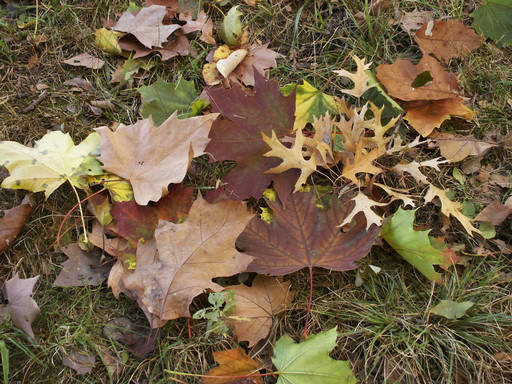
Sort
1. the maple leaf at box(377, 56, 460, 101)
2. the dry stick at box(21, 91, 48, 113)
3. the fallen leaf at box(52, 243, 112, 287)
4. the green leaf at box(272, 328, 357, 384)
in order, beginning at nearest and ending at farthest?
the green leaf at box(272, 328, 357, 384)
the fallen leaf at box(52, 243, 112, 287)
the maple leaf at box(377, 56, 460, 101)
the dry stick at box(21, 91, 48, 113)

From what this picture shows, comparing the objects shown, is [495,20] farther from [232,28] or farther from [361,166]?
[232,28]

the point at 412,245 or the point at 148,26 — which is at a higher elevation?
the point at 148,26

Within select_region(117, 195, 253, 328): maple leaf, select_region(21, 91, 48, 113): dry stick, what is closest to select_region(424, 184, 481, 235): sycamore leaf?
select_region(117, 195, 253, 328): maple leaf

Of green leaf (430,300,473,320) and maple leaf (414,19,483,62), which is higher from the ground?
maple leaf (414,19,483,62)

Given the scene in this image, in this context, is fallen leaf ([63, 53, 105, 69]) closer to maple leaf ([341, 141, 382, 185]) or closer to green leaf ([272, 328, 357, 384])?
maple leaf ([341, 141, 382, 185])

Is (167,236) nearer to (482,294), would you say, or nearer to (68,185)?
(68,185)

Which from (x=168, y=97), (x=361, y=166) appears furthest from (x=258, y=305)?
(x=168, y=97)
